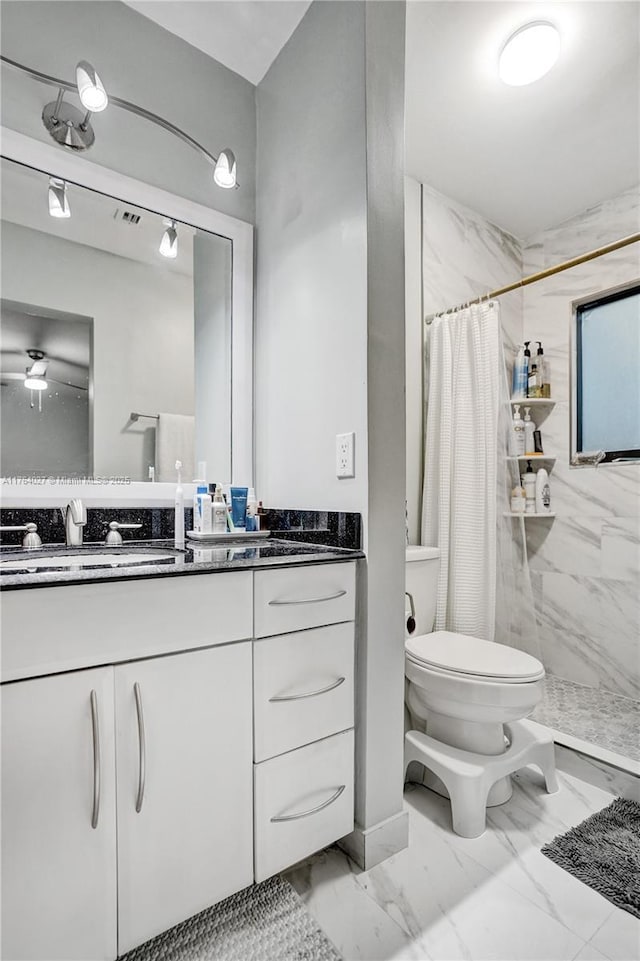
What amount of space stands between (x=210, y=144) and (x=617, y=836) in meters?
2.64

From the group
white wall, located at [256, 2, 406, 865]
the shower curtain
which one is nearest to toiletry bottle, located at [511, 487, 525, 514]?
the shower curtain

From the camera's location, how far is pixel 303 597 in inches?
47.6

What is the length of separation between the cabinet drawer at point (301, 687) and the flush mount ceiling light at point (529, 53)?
6.59ft

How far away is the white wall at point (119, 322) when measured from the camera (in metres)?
1.46

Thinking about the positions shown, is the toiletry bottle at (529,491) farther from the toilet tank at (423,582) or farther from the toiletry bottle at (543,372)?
the toilet tank at (423,582)

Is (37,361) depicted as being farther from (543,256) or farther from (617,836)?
(543,256)

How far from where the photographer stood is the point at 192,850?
1.03 metres

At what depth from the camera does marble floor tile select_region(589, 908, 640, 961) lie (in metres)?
1.06

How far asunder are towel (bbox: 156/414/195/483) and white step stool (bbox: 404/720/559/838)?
122cm

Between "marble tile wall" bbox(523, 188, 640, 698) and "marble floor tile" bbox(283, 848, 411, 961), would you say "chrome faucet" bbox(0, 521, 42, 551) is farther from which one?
"marble tile wall" bbox(523, 188, 640, 698)

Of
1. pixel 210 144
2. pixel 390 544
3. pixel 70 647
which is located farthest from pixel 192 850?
pixel 210 144

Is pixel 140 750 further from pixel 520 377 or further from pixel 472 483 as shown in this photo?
pixel 520 377

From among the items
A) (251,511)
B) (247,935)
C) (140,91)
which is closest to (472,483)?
(251,511)

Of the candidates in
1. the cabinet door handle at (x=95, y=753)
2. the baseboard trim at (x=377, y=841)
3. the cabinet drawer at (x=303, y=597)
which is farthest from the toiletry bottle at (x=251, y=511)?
the baseboard trim at (x=377, y=841)
